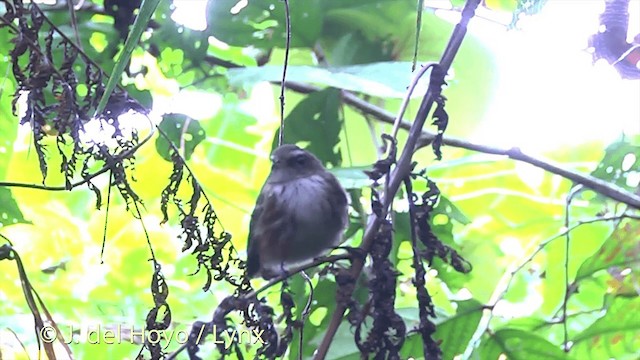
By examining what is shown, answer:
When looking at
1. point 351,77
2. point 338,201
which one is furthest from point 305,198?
point 351,77

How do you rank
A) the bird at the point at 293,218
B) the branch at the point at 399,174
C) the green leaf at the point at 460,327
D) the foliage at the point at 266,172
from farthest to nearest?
the green leaf at the point at 460,327 < the bird at the point at 293,218 < the foliage at the point at 266,172 < the branch at the point at 399,174

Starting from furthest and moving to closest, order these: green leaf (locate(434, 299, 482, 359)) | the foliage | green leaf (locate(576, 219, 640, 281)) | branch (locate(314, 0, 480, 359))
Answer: green leaf (locate(576, 219, 640, 281))
green leaf (locate(434, 299, 482, 359))
the foliage
branch (locate(314, 0, 480, 359))

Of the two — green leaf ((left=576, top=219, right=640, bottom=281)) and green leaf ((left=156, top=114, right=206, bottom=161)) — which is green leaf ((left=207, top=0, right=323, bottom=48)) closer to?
green leaf ((left=156, top=114, right=206, bottom=161))

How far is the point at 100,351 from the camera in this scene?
105 centimetres

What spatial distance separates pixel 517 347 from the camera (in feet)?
3.39

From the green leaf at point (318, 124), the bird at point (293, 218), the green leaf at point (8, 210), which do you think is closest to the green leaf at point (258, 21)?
the green leaf at point (318, 124)

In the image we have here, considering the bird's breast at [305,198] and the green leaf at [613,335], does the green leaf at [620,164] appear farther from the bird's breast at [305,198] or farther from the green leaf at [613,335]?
the bird's breast at [305,198]

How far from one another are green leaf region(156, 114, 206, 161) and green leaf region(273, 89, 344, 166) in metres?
0.12

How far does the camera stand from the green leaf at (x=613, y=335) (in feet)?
3.62

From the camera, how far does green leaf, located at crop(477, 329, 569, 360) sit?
39.7 inches

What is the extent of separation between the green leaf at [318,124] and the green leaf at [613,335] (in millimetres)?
443

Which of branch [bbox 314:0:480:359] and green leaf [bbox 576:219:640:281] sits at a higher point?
branch [bbox 314:0:480:359]

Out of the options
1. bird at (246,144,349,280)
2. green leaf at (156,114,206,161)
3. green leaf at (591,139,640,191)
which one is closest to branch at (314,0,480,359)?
bird at (246,144,349,280)

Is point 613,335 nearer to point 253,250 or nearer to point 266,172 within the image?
point 253,250
